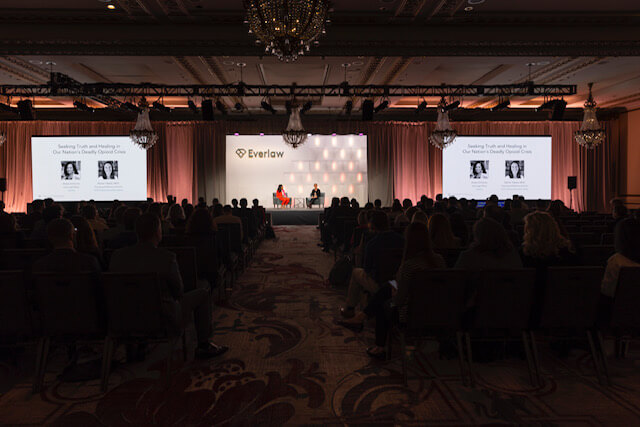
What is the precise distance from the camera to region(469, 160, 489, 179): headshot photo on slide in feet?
56.5

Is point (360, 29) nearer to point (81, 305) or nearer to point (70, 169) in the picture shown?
point (81, 305)

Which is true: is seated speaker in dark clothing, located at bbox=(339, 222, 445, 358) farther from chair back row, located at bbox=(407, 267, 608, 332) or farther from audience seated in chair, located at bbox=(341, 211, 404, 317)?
audience seated in chair, located at bbox=(341, 211, 404, 317)

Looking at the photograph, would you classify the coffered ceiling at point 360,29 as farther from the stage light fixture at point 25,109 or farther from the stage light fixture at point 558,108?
the stage light fixture at point 25,109

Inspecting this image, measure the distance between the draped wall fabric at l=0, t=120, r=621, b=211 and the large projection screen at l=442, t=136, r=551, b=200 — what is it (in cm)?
40

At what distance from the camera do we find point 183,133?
17.3 metres

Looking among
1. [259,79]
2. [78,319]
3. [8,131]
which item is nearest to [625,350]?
[78,319]

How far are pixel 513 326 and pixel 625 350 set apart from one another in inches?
53.6

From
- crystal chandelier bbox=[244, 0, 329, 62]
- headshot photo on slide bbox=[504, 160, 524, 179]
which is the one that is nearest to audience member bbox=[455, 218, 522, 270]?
crystal chandelier bbox=[244, 0, 329, 62]

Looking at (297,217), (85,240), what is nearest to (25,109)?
(297,217)

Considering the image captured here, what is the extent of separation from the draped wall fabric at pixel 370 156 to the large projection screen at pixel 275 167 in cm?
281

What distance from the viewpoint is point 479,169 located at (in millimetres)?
17281

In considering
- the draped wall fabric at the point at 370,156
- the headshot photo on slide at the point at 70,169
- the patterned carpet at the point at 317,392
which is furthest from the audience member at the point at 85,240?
the headshot photo on slide at the point at 70,169

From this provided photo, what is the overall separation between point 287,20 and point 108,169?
14.6 metres

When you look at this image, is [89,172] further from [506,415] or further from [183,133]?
[506,415]
